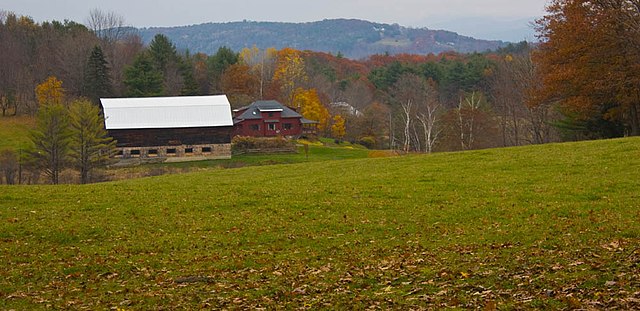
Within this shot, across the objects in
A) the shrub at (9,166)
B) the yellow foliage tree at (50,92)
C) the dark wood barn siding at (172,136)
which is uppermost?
the yellow foliage tree at (50,92)

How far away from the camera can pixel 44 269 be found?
13.6 m

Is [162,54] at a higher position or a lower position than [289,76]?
higher

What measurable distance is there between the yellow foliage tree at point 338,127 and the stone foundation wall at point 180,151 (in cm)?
2447

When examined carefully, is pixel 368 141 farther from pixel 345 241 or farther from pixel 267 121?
pixel 345 241

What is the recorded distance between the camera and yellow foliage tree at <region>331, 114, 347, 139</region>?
301 feet

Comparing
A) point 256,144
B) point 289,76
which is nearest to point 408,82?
point 289,76

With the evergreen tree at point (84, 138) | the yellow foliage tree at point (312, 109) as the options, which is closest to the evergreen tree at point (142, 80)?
the yellow foliage tree at point (312, 109)

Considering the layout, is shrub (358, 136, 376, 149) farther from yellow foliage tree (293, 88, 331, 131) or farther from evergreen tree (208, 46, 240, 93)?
evergreen tree (208, 46, 240, 93)

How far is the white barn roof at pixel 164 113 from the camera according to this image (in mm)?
69250

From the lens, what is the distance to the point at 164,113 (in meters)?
70.9

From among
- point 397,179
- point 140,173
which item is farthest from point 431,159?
point 140,173

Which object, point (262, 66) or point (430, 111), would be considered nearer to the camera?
point (430, 111)

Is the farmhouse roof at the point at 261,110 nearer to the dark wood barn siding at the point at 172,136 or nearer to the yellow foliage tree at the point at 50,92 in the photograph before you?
the dark wood barn siding at the point at 172,136

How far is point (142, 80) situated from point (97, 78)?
5.96 meters
